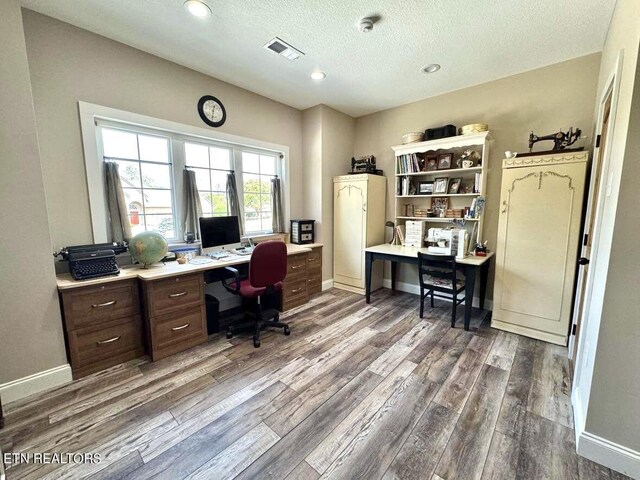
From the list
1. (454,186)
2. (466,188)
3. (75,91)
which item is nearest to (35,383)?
(75,91)

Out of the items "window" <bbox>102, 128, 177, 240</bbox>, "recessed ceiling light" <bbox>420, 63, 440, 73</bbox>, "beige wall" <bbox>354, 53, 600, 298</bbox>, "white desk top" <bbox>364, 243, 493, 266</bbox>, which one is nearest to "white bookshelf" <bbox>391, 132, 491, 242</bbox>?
"beige wall" <bbox>354, 53, 600, 298</bbox>

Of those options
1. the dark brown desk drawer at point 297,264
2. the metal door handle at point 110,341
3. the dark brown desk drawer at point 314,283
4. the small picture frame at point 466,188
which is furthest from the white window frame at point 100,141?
the small picture frame at point 466,188

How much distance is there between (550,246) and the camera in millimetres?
2459

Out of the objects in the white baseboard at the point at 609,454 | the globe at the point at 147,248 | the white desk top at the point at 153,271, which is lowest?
the white baseboard at the point at 609,454

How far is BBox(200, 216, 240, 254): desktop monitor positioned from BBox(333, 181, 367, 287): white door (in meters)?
1.60

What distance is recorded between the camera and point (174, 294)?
7.64 feet

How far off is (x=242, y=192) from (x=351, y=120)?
7.15ft

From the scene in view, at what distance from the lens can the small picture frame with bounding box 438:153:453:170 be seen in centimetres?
333

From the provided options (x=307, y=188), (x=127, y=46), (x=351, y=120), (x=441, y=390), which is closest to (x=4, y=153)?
(x=127, y=46)

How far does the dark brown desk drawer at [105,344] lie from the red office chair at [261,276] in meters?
0.78

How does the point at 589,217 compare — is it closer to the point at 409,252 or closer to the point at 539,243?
the point at 539,243

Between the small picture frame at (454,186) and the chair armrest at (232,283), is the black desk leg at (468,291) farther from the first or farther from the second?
the chair armrest at (232,283)

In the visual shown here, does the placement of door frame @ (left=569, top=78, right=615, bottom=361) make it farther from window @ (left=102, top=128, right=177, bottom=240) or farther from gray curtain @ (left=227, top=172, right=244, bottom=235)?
window @ (left=102, top=128, right=177, bottom=240)

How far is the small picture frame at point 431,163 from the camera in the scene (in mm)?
3463
